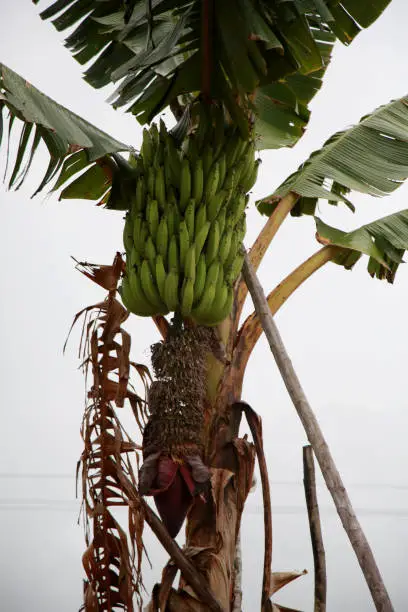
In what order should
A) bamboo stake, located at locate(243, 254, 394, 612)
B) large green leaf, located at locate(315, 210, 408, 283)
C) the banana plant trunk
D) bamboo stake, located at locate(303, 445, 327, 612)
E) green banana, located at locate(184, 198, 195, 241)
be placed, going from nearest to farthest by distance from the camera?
bamboo stake, located at locate(243, 254, 394, 612) → green banana, located at locate(184, 198, 195, 241) → the banana plant trunk → bamboo stake, located at locate(303, 445, 327, 612) → large green leaf, located at locate(315, 210, 408, 283)

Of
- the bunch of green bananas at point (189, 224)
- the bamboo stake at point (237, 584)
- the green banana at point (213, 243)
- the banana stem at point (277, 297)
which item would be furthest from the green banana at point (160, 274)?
the bamboo stake at point (237, 584)

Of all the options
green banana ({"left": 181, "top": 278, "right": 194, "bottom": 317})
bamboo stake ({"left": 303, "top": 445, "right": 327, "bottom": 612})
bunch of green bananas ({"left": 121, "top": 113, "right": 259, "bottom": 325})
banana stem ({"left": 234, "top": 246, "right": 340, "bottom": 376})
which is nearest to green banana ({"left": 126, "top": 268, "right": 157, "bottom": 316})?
bunch of green bananas ({"left": 121, "top": 113, "right": 259, "bottom": 325})

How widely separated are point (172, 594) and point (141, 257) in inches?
31.1

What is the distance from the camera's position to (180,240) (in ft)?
4.58

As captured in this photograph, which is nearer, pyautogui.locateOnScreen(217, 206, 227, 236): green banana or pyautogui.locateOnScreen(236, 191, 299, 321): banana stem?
pyautogui.locateOnScreen(217, 206, 227, 236): green banana

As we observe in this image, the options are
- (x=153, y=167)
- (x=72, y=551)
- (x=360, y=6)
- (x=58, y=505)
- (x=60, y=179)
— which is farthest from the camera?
(x=58, y=505)

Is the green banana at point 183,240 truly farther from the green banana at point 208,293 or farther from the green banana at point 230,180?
the green banana at point 230,180

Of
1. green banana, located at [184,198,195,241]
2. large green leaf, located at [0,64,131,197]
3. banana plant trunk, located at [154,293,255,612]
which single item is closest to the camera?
large green leaf, located at [0,64,131,197]

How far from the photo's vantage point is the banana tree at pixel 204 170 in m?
1.38

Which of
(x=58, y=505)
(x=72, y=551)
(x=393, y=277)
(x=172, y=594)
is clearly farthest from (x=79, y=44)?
(x=58, y=505)

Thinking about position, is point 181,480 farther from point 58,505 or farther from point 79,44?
point 58,505

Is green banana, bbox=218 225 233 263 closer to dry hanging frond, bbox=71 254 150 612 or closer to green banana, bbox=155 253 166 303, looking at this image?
green banana, bbox=155 253 166 303

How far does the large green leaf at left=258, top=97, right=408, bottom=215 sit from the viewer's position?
1.91 meters

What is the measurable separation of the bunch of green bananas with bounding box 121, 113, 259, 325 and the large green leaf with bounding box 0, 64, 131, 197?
13cm
